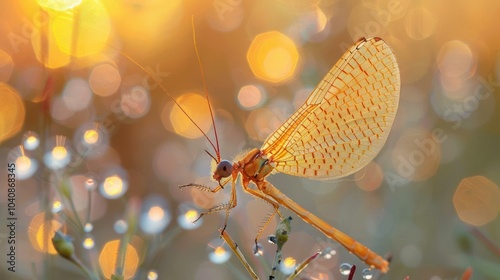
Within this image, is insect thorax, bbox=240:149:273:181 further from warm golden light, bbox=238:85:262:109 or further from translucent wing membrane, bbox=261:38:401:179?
warm golden light, bbox=238:85:262:109

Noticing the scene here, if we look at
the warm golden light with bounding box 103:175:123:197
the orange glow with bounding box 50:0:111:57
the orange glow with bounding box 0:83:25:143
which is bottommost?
the warm golden light with bounding box 103:175:123:197

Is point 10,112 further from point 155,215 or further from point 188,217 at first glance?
point 188,217

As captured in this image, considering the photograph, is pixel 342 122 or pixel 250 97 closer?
pixel 342 122

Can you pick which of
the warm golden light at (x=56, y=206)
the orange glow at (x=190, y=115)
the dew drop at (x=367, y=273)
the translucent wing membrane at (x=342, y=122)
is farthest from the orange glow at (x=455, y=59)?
the warm golden light at (x=56, y=206)

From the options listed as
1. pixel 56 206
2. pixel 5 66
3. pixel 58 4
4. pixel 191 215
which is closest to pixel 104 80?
pixel 5 66

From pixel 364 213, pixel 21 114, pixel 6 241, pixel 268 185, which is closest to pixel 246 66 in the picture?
pixel 364 213

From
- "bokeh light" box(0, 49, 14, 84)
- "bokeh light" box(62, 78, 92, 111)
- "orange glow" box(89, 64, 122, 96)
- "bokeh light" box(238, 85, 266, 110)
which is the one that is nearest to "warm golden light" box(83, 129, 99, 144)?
"bokeh light" box(62, 78, 92, 111)

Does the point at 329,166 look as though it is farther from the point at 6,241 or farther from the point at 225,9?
the point at 225,9
